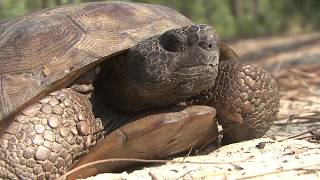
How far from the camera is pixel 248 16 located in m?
22.4

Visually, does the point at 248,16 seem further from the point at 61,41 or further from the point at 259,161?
the point at 259,161

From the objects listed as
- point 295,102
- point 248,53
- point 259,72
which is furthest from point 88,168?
point 248,53

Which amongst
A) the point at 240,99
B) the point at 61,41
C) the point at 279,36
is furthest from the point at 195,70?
the point at 279,36

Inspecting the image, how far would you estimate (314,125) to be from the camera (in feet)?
10.9

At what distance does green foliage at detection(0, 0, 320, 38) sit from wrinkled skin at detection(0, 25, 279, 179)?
15476 millimetres

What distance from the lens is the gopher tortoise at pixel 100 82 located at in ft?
7.64

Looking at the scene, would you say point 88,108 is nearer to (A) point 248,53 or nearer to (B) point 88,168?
(B) point 88,168

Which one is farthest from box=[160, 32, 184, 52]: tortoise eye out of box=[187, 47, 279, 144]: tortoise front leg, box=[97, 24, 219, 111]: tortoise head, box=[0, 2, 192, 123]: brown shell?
box=[187, 47, 279, 144]: tortoise front leg

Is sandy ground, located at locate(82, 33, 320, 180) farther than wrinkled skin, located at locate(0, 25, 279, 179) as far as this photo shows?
No

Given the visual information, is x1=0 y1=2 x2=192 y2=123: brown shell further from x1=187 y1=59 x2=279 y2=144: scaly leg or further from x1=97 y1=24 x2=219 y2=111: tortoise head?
x1=187 y1=59 x2=279 y2=144: scaly leg

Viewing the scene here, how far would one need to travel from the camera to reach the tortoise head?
246 centimetres

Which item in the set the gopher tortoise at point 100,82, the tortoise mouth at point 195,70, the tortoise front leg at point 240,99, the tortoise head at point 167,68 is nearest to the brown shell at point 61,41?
the gopher tortoise at point 100,82

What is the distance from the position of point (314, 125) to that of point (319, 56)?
5.33m

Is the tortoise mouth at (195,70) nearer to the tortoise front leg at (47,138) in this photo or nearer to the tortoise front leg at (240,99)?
the tortoise front leg at (240,99)
